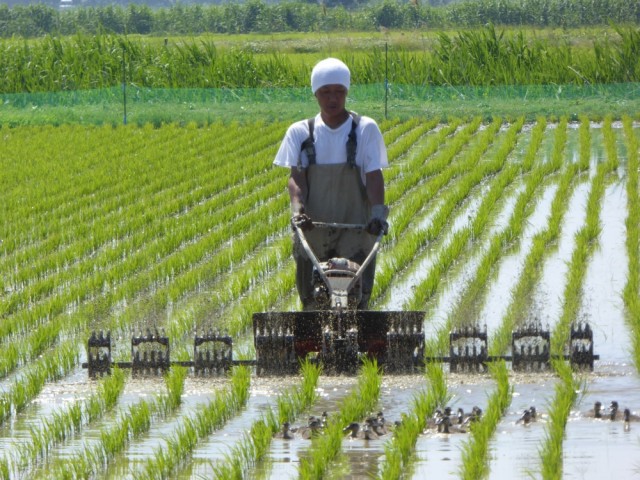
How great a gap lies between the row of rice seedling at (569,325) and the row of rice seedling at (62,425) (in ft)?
5.63

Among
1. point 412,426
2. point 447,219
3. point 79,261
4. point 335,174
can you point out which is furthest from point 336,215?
point 447,219

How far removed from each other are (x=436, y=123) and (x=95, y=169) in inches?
A: 248

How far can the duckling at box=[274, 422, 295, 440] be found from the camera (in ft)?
16.7

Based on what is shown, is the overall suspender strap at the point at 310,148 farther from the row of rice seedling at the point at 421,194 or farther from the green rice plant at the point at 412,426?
the row of rice seedling at the point at 421,194

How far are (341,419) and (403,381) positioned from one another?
94cm

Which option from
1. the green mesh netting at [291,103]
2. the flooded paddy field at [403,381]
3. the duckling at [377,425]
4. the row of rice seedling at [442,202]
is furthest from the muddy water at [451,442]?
the green mesh netting at [291,103]

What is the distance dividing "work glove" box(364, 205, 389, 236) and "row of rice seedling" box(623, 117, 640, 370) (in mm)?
1277

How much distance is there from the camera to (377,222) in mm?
6059

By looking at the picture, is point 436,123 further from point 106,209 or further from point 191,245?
point 191,245

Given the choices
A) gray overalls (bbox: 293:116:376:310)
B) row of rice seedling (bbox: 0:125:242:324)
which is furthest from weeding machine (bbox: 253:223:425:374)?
row of rice seedling (bbox: 0:125:242:324)

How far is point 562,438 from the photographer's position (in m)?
4.95

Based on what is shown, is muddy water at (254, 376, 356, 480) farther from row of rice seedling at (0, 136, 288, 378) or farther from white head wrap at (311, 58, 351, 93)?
row of rice seedling at (0, 136, 288, 378)

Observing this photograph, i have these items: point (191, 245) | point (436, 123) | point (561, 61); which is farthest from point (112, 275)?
point (561, 61)

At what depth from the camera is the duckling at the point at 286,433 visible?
509 centimetres
